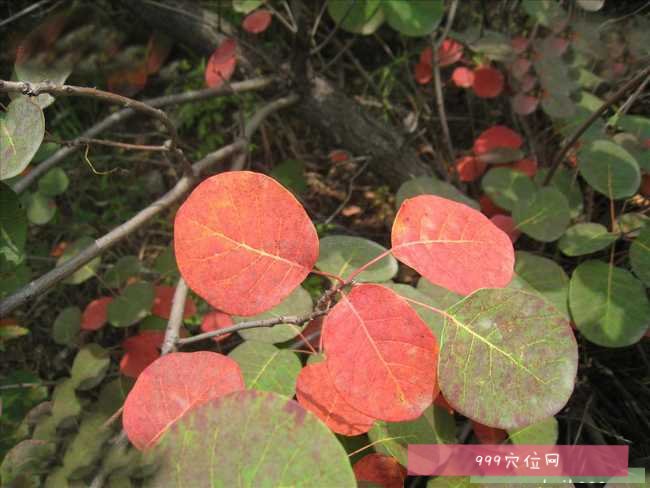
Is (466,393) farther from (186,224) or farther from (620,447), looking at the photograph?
(620,447)

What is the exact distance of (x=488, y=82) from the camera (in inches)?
52.7

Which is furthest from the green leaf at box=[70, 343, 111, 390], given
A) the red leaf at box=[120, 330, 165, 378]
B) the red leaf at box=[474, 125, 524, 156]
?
the red leaf at box=[474, 125, 524, 156]

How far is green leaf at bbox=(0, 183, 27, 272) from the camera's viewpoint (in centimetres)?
87

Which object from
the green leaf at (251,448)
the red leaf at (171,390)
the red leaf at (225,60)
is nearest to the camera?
the green leaf at (251,448)

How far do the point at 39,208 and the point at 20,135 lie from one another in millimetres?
653

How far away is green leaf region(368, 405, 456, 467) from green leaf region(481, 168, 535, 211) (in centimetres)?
52


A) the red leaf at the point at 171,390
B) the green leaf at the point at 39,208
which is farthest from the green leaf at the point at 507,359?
the green leaf at the point at 39,208

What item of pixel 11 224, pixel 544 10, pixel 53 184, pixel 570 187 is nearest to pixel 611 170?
pixel 570 187

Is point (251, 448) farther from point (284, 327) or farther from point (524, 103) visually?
point (524, 103)

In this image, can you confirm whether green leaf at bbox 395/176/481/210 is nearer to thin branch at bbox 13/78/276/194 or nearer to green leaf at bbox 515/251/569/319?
green leaf at bbox 515/251/569/319

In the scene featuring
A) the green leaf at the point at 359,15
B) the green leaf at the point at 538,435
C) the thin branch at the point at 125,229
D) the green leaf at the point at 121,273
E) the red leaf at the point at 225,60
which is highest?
the green leaf at the point at 359,15

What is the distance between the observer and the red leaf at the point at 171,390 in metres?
0.62

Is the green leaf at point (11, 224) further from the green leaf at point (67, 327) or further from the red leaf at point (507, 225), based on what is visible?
the red leaf at point (507, 225)

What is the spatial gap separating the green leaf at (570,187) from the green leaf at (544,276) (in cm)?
18
